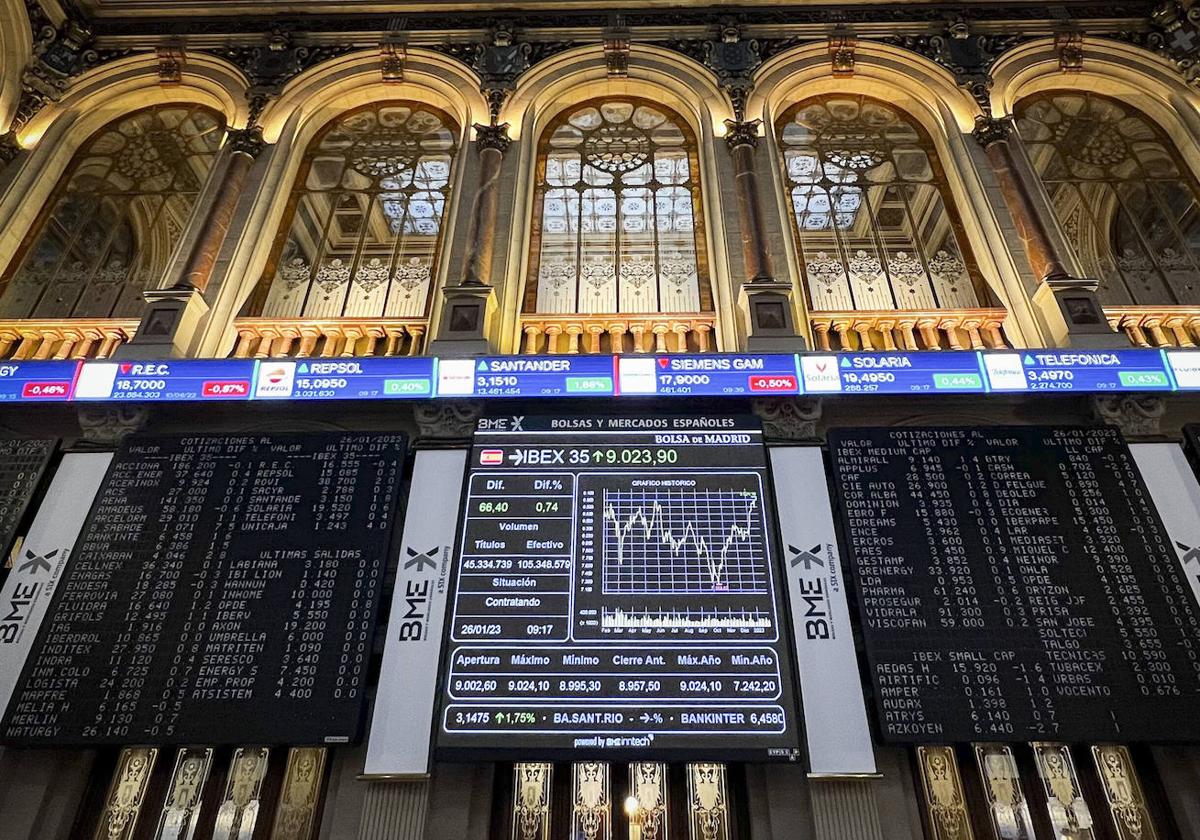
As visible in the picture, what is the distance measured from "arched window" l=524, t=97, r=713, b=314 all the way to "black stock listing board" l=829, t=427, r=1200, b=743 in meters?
3.85

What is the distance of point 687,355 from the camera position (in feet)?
30.2

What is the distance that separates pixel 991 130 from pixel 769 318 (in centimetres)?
537

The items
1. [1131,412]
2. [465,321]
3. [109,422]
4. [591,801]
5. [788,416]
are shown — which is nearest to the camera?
[591,801]

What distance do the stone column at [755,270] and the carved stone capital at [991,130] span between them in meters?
3.28

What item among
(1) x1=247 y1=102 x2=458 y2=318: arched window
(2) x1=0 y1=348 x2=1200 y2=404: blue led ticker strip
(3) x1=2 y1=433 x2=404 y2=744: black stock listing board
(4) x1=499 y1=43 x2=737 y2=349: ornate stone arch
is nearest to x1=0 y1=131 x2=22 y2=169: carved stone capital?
(1) x1=247 y1=102 x2=458 y2=318: arched window

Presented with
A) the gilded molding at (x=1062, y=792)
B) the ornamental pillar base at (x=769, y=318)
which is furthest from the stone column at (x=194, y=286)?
the gilded molding at (x=1062, y=792)

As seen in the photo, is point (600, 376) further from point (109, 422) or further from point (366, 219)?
point (109, 422)

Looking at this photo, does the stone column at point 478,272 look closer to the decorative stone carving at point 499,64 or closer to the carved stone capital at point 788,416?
the decorative stone carving at point 499,64

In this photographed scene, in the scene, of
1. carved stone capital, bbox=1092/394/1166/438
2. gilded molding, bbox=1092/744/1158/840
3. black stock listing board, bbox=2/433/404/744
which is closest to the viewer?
gilded molding, bbox=1092/744/1158/840

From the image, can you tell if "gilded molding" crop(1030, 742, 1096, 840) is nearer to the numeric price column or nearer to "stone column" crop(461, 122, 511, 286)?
the numeric price column

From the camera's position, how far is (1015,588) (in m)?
7.56

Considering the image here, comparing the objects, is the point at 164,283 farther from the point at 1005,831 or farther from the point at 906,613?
the point at 1005,831

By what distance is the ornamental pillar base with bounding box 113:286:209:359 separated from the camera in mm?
9602

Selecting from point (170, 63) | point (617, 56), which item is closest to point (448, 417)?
point (617, 56)
